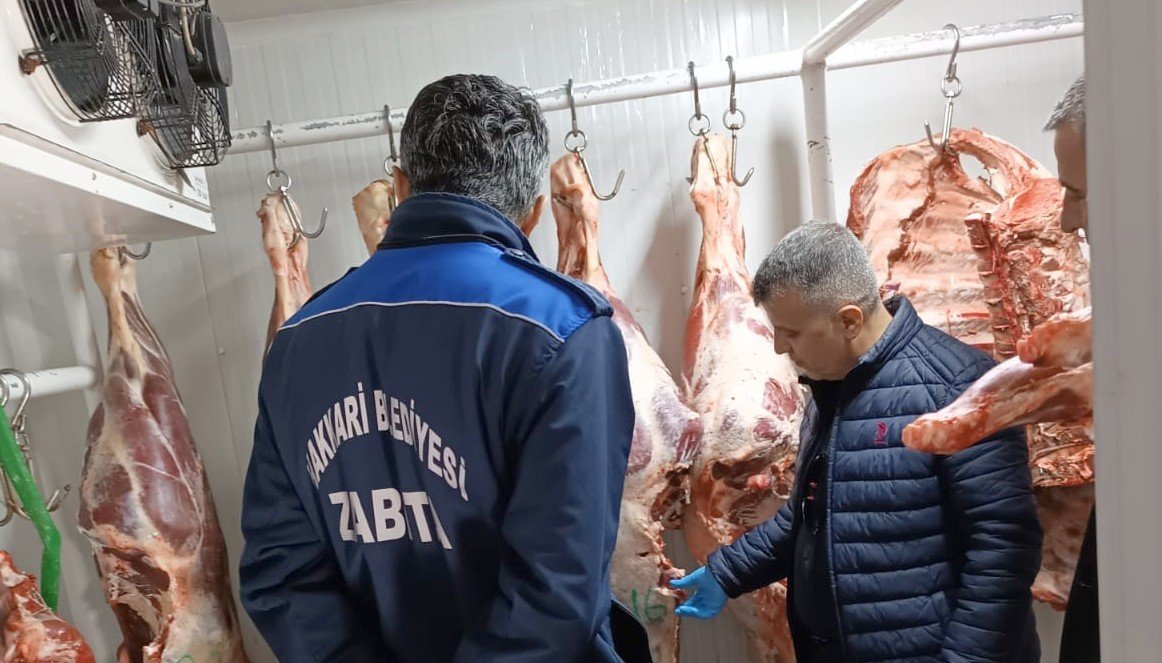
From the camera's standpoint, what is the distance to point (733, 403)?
1.52 meters

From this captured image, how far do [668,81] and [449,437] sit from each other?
1.06 m

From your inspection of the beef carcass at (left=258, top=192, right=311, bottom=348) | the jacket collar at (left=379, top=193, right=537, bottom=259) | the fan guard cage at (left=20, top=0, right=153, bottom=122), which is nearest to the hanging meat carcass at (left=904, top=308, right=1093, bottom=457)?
the jacket collar at (left=379, top=193, right=537, bottom=259)

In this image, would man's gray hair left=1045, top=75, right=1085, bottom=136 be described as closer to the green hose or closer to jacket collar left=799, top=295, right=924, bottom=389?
jacket collar left=799, top=295, right=924, bottom=389

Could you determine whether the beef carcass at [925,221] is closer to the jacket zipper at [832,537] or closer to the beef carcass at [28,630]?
the jacket zipper at [832,537]

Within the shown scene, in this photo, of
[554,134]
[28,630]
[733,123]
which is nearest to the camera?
[28,630]

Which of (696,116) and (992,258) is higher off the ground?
(696,116)

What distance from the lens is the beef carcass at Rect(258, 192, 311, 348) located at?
161 centimetres

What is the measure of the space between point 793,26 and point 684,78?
0.45m

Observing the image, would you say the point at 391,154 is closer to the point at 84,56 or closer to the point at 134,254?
the point at 134,254

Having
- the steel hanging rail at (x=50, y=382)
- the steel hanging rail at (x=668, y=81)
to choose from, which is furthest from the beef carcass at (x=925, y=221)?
the steel hanging rail at (x=50, y=382)

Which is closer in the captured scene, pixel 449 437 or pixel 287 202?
pixel 449 437

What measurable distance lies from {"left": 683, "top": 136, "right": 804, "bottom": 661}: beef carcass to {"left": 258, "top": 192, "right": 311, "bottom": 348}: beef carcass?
83 centimetres

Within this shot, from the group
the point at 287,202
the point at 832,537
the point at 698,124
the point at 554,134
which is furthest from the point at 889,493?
the point at 287,202

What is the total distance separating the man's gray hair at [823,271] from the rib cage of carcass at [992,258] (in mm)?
456
